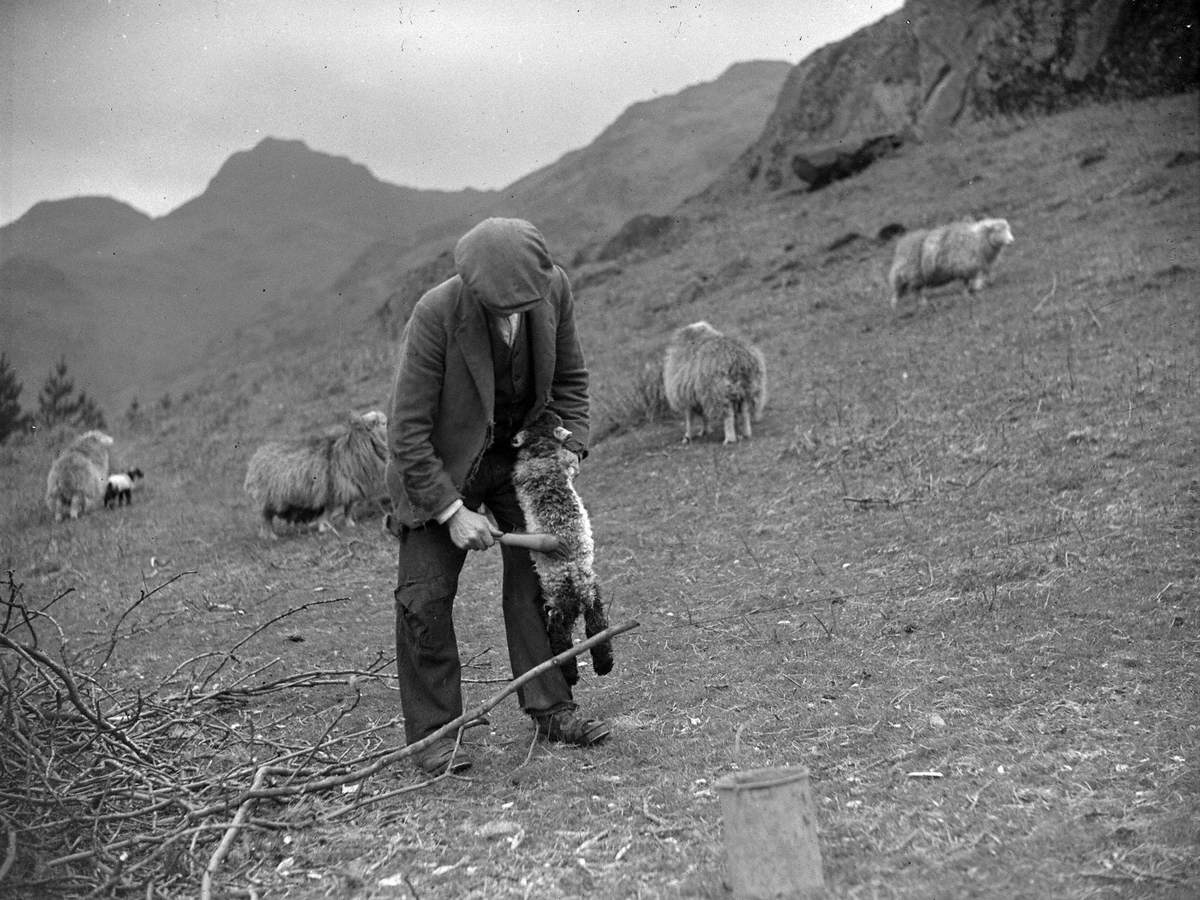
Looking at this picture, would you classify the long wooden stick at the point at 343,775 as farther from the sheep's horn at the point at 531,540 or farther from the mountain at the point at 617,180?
the mountain at the point at 617,180

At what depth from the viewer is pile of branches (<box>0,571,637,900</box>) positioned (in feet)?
11.4

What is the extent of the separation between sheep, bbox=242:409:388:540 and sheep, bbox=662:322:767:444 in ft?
8.87

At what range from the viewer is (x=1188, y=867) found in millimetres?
2969

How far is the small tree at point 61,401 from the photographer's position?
26.6 metres

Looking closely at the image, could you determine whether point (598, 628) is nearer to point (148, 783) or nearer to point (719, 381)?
point (148, 783)

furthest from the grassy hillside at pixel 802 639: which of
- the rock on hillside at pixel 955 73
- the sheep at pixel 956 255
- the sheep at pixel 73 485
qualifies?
the rock on hillside at pixel 955 73

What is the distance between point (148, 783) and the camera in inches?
160

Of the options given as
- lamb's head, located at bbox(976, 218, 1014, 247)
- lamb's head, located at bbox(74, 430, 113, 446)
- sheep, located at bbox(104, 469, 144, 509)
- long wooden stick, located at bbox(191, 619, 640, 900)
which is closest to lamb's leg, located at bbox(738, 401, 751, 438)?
lamb's head, located at bbox(976, 218, 1014, 247)

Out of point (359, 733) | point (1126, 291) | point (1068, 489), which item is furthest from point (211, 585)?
point (1126, 291)

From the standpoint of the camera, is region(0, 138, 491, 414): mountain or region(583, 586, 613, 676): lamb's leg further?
region(0, 138, 491, 414): mountain

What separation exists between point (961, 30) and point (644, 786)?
23949mm

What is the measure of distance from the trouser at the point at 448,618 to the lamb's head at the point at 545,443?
9 centimetres

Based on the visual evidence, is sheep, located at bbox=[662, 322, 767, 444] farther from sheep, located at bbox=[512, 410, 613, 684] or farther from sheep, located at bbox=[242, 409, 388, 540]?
sheep, located at bbox=[512, 410, 613, 684]

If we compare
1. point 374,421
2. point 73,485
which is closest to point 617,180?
point 73,485
